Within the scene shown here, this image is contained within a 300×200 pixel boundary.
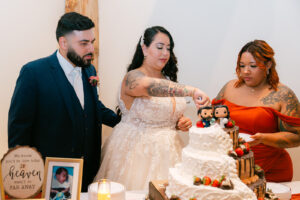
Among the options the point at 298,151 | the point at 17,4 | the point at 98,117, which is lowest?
the point at 298,151

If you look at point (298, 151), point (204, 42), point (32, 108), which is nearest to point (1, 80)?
point (32, 108)

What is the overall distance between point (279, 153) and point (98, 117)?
5.05 feet

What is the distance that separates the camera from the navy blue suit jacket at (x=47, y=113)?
6.27 feet

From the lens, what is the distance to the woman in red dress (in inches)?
94.9

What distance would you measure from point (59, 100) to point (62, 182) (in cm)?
82

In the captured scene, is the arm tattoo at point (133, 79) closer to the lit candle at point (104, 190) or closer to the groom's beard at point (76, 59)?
the groom's beard at point (76, 59)

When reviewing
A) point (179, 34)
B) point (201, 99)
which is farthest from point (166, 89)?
point (179, 34)

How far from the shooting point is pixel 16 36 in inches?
109

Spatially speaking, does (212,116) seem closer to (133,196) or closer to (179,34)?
(133,196)

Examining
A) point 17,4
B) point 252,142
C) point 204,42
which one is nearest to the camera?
point 252,142

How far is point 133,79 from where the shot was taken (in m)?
2.24

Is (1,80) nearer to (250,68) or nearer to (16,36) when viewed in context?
(16,36)

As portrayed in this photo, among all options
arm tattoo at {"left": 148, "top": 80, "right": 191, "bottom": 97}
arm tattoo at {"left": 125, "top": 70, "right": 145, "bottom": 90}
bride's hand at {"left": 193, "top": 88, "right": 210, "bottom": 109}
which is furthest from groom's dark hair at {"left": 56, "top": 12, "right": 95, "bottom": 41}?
bride's hand at {"left": 193, "top": 88, "right": 210, "bottom": 109}

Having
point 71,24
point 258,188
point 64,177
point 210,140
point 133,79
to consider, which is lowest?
point 258,188
